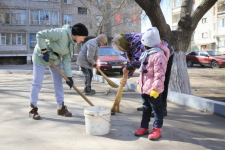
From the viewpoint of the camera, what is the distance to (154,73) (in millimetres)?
3215

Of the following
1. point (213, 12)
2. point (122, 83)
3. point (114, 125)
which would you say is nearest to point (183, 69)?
point (122, 83)

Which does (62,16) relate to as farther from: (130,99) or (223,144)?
(223,144)

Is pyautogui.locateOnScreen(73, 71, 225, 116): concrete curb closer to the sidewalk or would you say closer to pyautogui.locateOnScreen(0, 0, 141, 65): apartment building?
the sidewalk

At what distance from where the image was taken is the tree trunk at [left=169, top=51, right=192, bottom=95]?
6297 mm

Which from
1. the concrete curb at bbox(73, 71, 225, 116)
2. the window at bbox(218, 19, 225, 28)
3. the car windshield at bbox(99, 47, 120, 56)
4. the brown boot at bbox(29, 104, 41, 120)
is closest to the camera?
the brown boot at bbox(29, 104, 41, 120)

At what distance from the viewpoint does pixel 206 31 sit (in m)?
44.9

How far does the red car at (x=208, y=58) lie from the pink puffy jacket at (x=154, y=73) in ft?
53.4

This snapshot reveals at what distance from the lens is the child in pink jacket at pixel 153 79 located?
3162mm

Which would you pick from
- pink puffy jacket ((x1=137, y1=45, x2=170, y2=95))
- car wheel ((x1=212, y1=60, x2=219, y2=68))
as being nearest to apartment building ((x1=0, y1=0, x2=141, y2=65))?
car wheel ((x1=212, y1=60, x2=219, y2=68))

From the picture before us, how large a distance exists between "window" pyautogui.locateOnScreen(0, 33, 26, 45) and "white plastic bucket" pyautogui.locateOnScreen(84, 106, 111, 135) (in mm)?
31125

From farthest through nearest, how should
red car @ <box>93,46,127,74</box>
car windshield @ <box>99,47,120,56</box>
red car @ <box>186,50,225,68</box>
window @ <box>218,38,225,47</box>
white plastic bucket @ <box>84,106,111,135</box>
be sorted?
window @ <box>218,38,225,47</box>, red car @ <box>186,50,225,68</box>, car windshield @ <box>99,47,120,56</box>, red car @ <box>93,46,127,74</box>, white plastic bucket @ <box>84,106,111,135</box>

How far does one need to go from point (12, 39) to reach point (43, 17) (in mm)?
5001

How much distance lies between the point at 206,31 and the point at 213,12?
3593 mm

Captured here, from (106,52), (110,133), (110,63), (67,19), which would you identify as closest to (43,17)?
(67,19)
